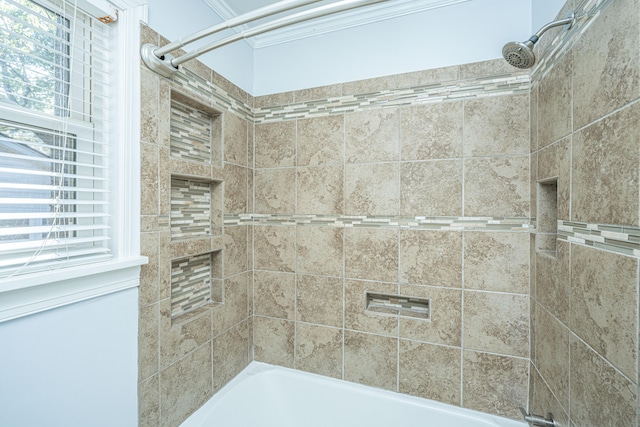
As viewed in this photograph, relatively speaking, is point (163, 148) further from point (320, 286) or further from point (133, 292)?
point (320, 286)

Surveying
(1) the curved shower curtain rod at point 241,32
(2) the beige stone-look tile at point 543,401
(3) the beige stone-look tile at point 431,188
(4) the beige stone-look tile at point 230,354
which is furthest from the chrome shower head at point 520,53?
(4) the beige stone-look tile at point 230,354

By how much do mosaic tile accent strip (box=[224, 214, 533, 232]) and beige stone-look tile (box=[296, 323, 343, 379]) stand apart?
2.16 feet

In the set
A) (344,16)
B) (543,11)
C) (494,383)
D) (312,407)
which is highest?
(344,16)

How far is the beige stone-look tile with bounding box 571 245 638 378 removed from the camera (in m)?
0.67

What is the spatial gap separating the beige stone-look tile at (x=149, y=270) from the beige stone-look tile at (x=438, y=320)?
4.10 ft

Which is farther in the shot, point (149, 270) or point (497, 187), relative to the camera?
point (497, 187)

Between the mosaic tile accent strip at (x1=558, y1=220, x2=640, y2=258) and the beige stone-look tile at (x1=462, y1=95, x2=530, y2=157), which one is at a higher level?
the beige stone-look tile at (x1=462, y1=95, x2=530, y2=157)

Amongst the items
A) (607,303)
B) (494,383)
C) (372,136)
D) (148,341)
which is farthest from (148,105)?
(494,383)

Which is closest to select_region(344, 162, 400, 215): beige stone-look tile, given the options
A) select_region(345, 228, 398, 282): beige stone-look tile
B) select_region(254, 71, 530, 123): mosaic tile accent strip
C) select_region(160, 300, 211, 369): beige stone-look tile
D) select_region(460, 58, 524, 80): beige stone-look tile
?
select_region(345, 228, 398, 282): beige stone-look tile

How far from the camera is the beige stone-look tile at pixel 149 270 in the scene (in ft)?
3.73

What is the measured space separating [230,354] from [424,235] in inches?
52.6

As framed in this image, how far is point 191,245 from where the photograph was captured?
4.51ft

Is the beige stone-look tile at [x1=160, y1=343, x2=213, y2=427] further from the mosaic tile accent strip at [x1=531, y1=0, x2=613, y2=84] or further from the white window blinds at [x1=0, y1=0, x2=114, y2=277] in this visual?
the mosaic tile accent strip at [x1=531, y1=0, x2=613, y2=84]

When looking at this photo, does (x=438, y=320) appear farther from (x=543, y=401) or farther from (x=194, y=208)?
(x=194, y=208)
